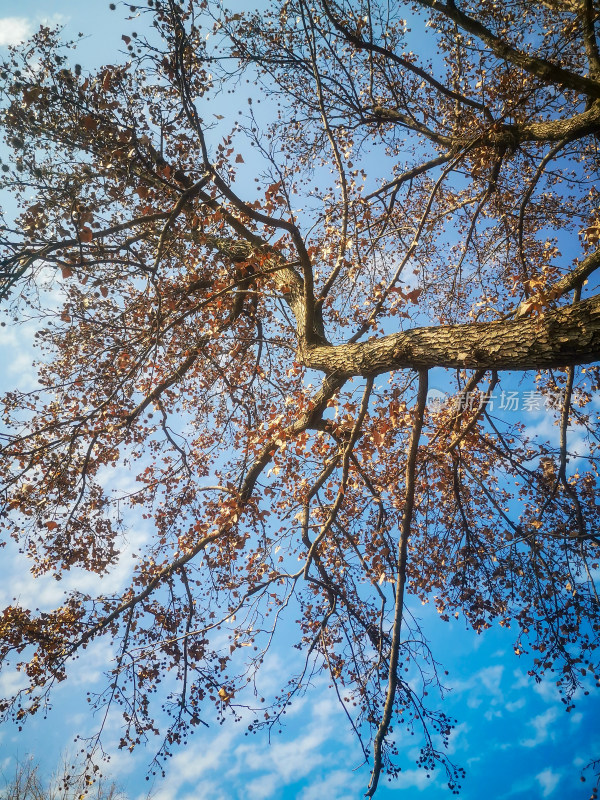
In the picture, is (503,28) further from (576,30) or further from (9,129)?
(9,129)

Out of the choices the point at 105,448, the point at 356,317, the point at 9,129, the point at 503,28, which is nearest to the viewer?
the point at 9,129

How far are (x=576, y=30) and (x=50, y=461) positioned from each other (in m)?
8.94

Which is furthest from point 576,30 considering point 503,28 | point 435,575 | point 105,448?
point 105,448

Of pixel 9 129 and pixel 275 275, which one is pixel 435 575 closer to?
pixel 275 275

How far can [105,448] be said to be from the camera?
6.56m

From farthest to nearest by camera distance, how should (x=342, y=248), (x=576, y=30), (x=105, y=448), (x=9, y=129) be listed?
(x=105, y=448) < (x=576, y=30) < (x=342, y=248) < (x=9, y=129)

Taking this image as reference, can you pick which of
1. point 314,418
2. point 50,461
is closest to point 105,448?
point 50,461

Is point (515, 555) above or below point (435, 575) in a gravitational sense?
below

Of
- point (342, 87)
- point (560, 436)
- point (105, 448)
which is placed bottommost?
point (560, 436)

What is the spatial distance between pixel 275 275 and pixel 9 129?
10.9ft

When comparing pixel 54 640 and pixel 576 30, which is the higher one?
pixel 576 30

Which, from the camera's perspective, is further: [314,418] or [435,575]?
[435,575]

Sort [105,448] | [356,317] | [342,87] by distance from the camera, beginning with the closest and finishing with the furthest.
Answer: [342,87] → [105,448] → [356,317]

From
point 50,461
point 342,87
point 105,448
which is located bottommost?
point 50,461
